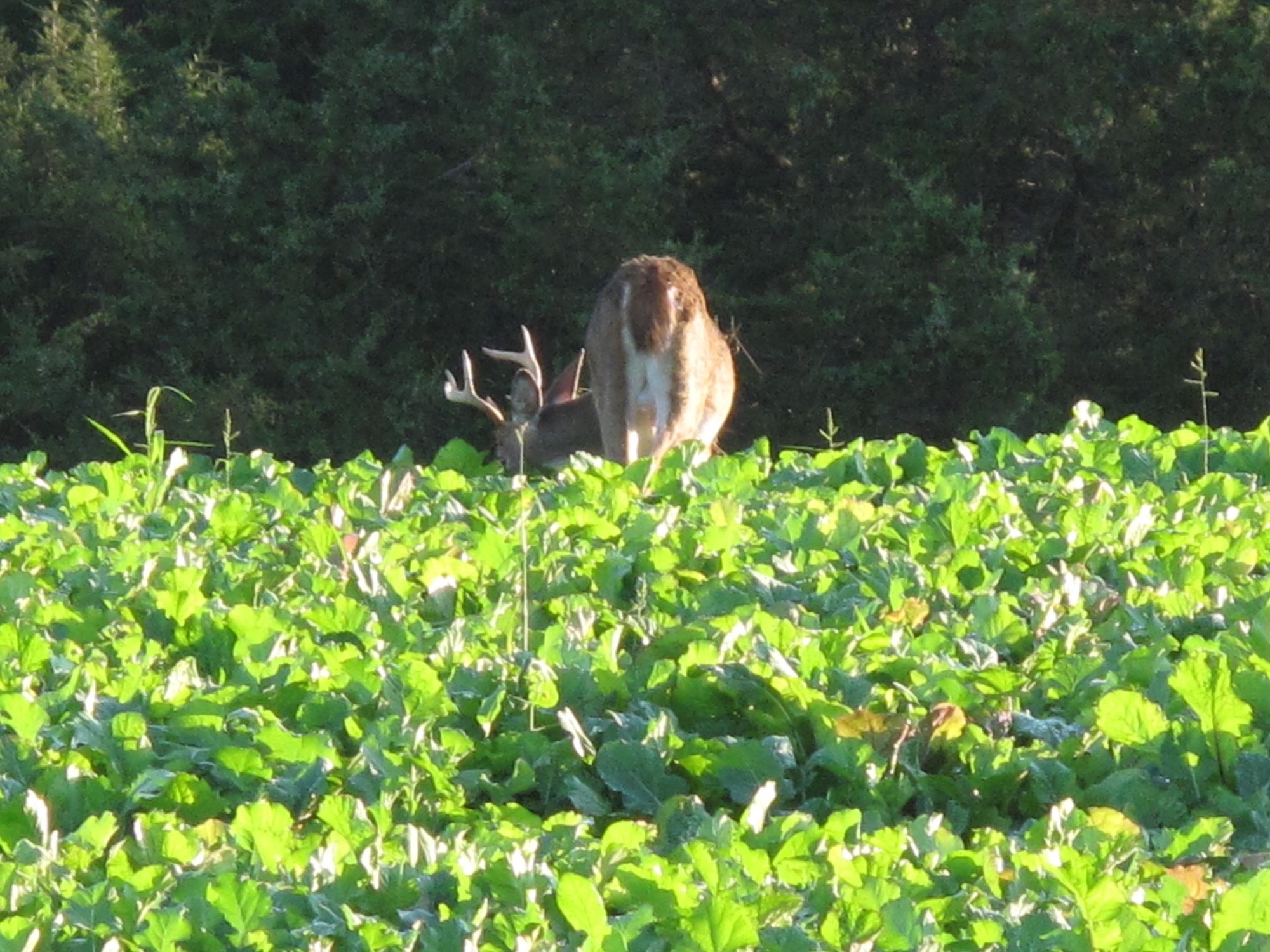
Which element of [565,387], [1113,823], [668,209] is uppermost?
[1113,823]

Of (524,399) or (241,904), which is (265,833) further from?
(524,399)

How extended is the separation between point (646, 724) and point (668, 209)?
22021 millimetres

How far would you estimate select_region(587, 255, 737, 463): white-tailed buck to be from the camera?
28.1 feet

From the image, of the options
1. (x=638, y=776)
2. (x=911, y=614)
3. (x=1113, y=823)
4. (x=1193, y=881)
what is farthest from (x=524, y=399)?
(x=1193, y=881)

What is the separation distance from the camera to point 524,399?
552 inches

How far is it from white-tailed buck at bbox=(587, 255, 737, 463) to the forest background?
44.7 feet

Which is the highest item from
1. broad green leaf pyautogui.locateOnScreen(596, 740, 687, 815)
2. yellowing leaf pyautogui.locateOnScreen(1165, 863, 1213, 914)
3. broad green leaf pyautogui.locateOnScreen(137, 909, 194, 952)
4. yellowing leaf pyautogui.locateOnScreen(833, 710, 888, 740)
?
broad green leaf pyautogui.locateOnScreen(137, 909, 194, 952)

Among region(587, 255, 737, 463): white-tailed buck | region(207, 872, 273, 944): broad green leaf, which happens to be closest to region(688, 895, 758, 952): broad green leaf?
region(207, 872, 273, 944): broad green leaf

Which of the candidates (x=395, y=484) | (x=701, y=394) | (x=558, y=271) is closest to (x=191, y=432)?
(x=558, y=271)

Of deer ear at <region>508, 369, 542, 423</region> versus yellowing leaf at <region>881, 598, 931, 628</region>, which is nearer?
yellowing leaf at <region>881, 598, 931, 628</region>

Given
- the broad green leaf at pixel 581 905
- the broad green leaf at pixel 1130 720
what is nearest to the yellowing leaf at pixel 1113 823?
the broad green leaf at pixel 1130 720

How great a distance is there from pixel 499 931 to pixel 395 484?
8.85ft

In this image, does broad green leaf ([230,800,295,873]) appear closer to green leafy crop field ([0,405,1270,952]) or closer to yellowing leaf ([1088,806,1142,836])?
green leafy crop field ([0,405,1270,952])

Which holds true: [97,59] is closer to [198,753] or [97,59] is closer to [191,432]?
[191,432]
